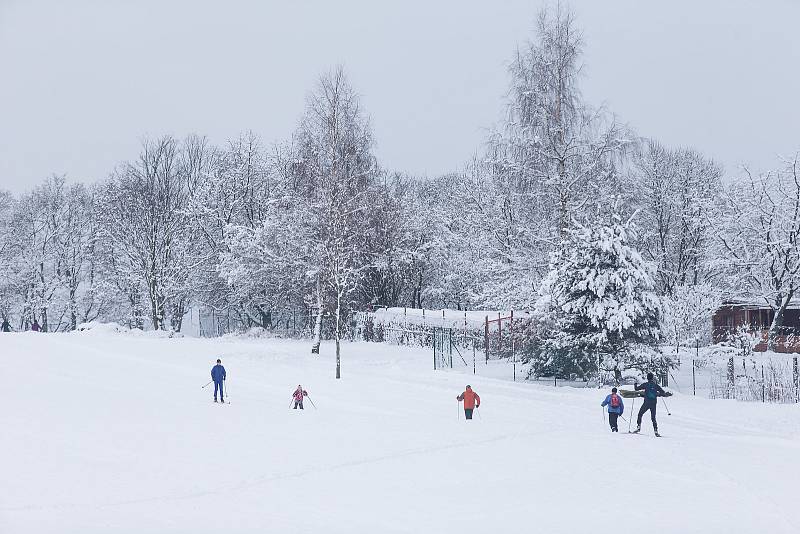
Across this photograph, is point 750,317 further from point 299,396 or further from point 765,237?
point 299,396

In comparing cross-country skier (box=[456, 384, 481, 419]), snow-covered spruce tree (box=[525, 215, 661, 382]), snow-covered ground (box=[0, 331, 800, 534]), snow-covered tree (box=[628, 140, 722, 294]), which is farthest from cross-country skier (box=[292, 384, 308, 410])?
snow-covered tree (box=[628, 140, 722, 294])

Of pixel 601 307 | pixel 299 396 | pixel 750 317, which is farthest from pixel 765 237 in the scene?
pixel 299 396

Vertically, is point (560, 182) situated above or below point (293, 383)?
above

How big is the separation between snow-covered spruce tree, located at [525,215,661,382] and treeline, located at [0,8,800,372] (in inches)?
51.1

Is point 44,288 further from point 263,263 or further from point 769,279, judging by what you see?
point 769,279

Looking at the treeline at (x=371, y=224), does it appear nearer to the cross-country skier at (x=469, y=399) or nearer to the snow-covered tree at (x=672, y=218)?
the snow-covered tree at (x=672, y=218)

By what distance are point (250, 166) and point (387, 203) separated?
11.7 metres

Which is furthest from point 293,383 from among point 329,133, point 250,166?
point 250,166

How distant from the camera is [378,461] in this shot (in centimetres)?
1463

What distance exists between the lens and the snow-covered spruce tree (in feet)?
81.1

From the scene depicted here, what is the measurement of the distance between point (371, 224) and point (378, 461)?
29.4m

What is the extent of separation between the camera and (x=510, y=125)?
3066 cm

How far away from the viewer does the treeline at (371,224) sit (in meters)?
30.1

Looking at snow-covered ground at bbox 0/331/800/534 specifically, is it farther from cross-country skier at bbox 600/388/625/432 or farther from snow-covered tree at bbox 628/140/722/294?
snow-covered tree at bbox 628/140/722/294
